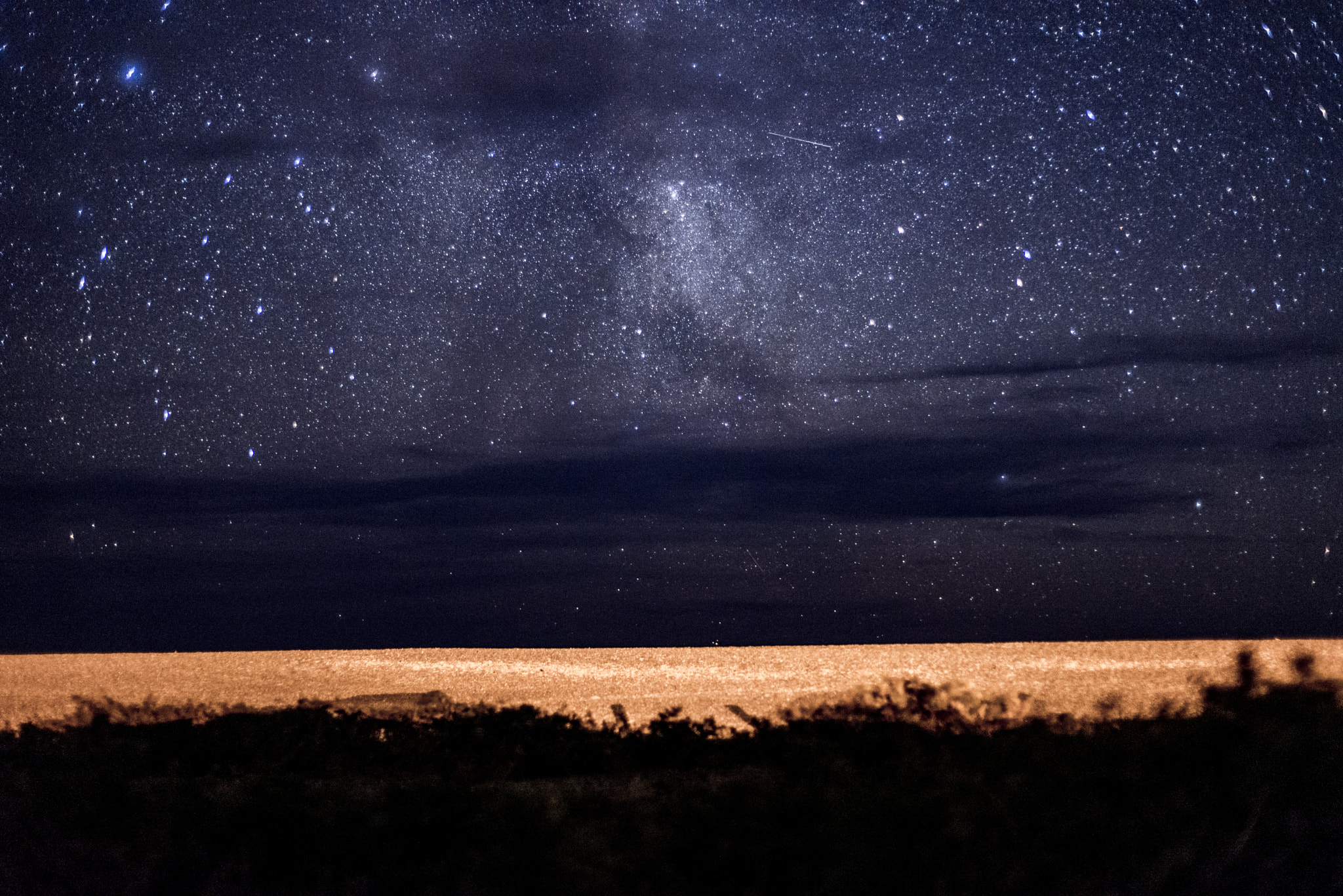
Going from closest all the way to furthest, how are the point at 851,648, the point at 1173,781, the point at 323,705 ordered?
1. the point at 1173,781
2. the point at 323,705
3. the point at 851,648

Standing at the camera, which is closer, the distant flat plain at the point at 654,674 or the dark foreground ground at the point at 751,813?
the dark foreground ground at the point at 751,813

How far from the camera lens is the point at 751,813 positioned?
6.88 m

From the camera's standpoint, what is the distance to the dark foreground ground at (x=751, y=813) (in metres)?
6.60

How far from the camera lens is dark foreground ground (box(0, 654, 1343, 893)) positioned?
6.60m

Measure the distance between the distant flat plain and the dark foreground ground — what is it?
121 cm

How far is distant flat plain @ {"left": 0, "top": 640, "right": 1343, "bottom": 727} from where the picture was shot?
1031 centimetres

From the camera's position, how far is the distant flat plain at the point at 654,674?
10.3m

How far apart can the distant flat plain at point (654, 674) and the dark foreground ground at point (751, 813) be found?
1.21 metres

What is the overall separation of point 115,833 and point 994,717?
6.69 m

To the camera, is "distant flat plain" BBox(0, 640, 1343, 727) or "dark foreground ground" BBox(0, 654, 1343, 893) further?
"distant flat plain" BBox(0, 640, 1343, 727)

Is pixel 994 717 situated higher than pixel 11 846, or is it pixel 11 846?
pixel 994 717

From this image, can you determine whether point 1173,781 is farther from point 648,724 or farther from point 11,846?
point 11,846

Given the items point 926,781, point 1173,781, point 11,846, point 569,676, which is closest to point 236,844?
point 11,846

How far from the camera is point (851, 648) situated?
18.6m
